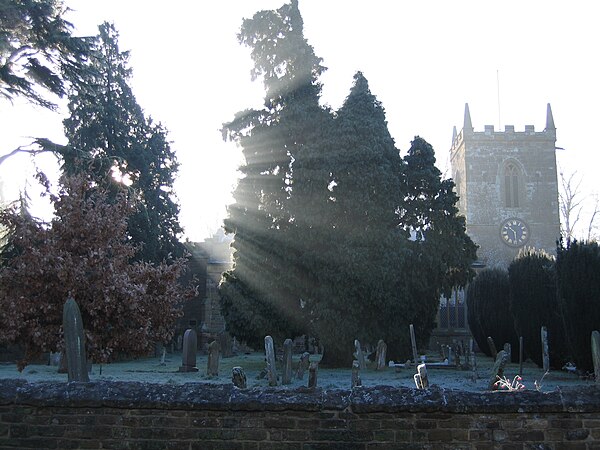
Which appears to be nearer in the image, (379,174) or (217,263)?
(379,174)

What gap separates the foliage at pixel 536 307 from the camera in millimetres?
20766

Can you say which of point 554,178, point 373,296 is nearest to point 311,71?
point 373,296

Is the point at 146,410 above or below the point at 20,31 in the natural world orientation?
below

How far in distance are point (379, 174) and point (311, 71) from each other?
512 cm

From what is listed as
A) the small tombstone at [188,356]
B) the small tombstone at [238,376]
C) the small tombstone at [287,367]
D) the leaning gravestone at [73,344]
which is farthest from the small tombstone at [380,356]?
the leaning gravestone at [73,344]

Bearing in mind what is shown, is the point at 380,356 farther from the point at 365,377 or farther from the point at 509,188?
the point at 509,188

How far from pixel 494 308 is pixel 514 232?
66.1ft

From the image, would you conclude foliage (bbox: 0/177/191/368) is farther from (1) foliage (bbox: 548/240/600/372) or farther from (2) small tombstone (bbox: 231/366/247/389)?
(1) foliage (bbox: 548/240/600/372)

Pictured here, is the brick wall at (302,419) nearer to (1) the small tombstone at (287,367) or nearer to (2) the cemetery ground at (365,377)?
(2) the cemetery ground at (365,377)

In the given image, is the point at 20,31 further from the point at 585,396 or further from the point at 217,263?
the point at 217,263

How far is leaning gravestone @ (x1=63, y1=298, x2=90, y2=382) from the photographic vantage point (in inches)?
332

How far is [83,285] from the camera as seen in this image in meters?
11.8

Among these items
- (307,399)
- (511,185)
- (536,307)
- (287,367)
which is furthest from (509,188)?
(307,399)

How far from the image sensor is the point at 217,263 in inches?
1567
